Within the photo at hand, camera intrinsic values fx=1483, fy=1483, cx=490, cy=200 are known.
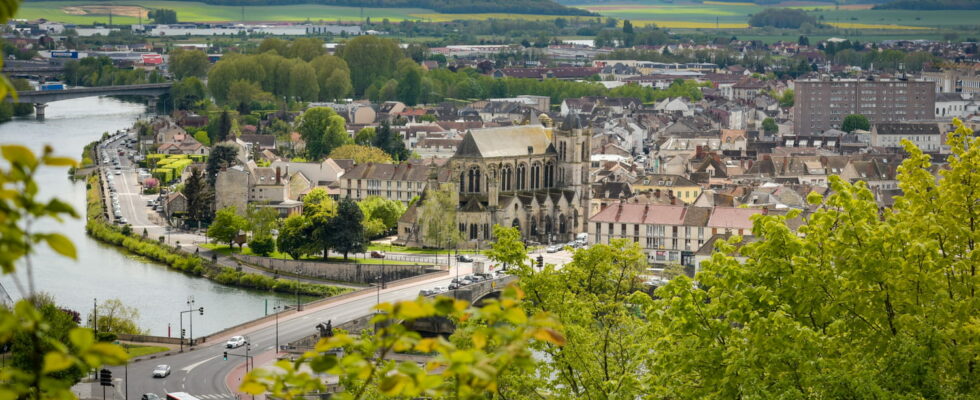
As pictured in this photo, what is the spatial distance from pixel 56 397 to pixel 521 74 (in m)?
129

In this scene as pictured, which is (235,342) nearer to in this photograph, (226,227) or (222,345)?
(222,345)

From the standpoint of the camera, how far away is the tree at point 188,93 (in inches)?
4246

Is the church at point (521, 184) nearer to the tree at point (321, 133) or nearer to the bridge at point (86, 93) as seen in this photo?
the tree at point (321, 133)

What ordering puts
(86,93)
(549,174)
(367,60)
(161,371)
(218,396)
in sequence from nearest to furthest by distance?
(218,396) < (161,371) < (549,174) < (86,93) < (367,60)

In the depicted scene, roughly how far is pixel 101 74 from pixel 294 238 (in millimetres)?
86225

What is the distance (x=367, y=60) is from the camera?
12012 cm

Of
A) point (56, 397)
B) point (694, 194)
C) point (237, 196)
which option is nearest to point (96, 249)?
point (237, 196)

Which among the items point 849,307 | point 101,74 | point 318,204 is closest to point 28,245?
point 849,307

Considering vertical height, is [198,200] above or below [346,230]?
below

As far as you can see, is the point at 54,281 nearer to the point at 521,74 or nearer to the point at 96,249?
the point at 96,249

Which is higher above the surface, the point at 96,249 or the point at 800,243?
the point at 800,243

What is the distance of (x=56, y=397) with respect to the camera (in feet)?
17.9

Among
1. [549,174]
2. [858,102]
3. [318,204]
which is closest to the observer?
[549,174]

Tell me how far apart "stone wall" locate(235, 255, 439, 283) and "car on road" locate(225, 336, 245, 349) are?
1136 centimetres
